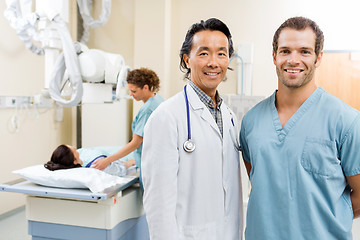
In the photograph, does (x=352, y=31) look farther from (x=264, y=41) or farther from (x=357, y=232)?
(x=357, y=232)

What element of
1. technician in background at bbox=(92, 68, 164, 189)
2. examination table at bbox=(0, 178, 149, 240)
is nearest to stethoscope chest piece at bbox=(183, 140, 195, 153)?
examination table at bbox=(0, 178, 149, 240)

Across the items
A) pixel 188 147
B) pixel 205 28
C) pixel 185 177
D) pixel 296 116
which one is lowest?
pixel 185 177

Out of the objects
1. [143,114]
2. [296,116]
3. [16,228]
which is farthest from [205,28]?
[16,228]

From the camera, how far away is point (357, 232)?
259 cm

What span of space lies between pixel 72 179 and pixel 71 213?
0.19 m

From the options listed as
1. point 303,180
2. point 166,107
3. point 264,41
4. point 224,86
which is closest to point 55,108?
point 224,86

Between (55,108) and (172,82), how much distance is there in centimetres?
130

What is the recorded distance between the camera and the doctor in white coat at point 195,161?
101cm

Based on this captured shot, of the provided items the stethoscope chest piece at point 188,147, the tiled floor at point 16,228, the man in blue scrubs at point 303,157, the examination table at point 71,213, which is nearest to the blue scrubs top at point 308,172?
the man in blue scrubs at point 303,157

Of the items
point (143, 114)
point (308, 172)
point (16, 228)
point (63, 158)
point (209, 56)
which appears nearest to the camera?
point (308, 172)

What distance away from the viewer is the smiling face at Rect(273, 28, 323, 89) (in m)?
1.00

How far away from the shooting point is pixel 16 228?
2609 mm

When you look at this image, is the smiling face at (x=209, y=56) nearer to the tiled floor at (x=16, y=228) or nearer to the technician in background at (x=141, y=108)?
the technician in background at (x=141, y=108)

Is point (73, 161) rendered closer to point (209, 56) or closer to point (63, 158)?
point (63, 158)
